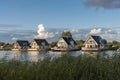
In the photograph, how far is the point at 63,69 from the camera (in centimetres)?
1184

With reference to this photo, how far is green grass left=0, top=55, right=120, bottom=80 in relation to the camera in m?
11.3

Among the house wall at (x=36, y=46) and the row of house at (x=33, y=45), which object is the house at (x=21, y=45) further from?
the house wall at (x=36, y=46)

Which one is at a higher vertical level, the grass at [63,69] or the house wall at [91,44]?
the house wall at [91,44]

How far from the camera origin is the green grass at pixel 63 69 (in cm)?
1126

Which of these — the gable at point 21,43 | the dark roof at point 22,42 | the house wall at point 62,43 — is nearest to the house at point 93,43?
the house wall at point 62,43

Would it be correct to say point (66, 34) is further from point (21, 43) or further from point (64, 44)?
point (21, 43)


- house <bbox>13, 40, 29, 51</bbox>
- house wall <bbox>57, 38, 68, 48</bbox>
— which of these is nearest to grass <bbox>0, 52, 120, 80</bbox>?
house wall <bbox>57, 38, 68, 48</bbox>

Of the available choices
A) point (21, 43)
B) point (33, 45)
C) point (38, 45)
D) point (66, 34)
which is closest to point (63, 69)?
point (38, 45)

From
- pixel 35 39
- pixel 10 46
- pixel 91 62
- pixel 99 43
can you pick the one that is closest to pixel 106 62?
pixel 91 62

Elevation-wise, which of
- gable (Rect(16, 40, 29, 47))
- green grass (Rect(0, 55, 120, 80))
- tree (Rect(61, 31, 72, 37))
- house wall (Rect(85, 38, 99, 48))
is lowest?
green grass (Rect(0, 55, 120, 80))

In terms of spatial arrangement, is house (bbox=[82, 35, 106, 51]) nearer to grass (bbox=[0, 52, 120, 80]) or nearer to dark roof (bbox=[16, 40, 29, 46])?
dark roof (bbox=[16, 40, 29, 46])

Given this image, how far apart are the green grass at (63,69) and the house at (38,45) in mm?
116762

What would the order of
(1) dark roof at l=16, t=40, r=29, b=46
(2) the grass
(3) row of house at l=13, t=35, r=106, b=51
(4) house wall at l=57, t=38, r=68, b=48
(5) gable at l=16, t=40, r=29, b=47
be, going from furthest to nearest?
(1) dark roof at l=16, t=40, r=29, b=46 → (5) gable at l=16, t=40, r=29, b=47 → (4) house wall at l=57, t=38, r=68, b=48 → (3) row of house at l=13, t=35, r=106, b=51 → (2) the grass

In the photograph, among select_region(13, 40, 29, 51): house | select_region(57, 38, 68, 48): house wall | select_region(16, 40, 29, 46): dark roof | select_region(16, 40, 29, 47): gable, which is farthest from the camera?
select_region(16, 40, 29, 46): dark roof
